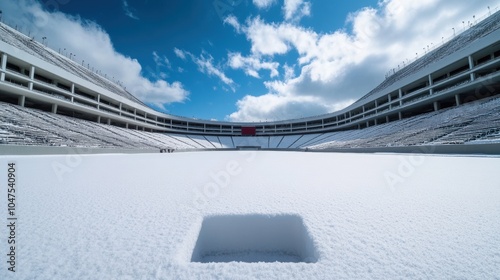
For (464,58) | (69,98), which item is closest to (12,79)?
(69,98)

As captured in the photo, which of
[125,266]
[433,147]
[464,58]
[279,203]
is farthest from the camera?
[464,58]

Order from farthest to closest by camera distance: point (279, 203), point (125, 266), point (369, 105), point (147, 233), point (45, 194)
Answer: point (369, 105) < point (45, 194) < point (279, 203) < point (147, 233) < point (125, 266)

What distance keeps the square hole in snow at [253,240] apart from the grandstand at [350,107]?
13.1 m

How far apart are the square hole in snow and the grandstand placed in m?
13.1

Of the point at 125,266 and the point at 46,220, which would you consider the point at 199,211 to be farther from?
the point at 46,220

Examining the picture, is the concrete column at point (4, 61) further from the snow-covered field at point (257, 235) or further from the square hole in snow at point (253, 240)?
the square hole in snow at point (253, 240)

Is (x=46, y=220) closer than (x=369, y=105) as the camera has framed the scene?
Yes

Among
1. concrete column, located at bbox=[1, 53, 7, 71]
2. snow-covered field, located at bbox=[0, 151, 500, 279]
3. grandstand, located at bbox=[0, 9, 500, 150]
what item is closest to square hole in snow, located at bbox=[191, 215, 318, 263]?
snow-covered field, located at bbox=[0, 151, 500, 279]

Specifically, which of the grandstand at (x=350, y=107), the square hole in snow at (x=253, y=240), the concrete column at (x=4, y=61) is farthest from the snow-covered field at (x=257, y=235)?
the concrete column at (x=4, y=61)

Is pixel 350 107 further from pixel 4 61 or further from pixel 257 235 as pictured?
pixel 4 61

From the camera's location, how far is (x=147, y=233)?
1.27 meters

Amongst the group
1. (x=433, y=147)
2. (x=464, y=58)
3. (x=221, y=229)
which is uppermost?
(x=464, y=58)

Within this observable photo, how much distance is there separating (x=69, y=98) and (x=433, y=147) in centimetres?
3484

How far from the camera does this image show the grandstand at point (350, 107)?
13625 millimetres
